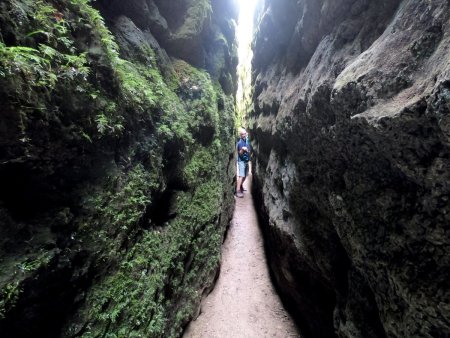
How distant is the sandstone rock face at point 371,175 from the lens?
3.13 m

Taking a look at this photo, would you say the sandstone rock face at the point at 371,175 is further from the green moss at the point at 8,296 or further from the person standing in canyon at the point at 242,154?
the person standing in canyon at the point at 242,154

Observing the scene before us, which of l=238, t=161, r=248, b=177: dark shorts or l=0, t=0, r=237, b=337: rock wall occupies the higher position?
l=238, t=161, r=248, b=177: dark shorts

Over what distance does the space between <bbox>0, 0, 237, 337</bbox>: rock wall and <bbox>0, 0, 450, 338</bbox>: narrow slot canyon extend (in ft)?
0.08

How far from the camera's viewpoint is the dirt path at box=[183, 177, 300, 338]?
6863 mm

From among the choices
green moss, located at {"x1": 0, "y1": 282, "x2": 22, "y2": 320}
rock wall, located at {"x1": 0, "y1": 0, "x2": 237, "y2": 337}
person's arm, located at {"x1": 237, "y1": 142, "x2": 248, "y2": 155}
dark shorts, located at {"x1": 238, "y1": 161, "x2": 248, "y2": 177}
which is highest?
person's arm, located at {"x1": 237, "y1": 142, "x2": 248, "y2": 155}

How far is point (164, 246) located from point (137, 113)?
2887mm

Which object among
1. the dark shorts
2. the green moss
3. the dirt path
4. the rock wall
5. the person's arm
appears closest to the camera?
the green moss

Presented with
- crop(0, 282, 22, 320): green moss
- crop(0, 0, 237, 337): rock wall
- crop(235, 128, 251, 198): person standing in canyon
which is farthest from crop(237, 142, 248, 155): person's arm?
crop(0, 282, 22, 320): green moss

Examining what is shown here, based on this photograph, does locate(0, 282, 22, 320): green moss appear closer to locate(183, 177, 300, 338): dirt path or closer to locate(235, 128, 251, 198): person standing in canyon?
locate(183, 177, 300, 338): dirt path

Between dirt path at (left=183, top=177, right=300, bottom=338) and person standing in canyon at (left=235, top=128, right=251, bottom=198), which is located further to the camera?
person standing in canyon at (left=235, top=128, right=251, bottom=198)

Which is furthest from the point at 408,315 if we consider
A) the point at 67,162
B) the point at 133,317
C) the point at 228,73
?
the point at 228,73

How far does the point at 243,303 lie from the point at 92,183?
594cm

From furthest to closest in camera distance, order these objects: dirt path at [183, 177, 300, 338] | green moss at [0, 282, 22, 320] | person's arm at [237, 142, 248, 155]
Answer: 1. person's arm at [237, 142, 248, 155]
2. dirt path at [183, 177, 300, 338]
3. green moss at [0, 282, 22, 320]

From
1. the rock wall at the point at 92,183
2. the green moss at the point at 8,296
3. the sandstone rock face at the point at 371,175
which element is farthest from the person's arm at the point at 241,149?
the green moss at the point at 8,296
